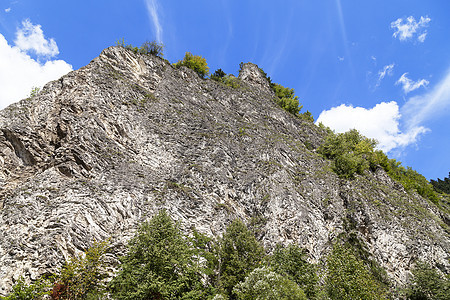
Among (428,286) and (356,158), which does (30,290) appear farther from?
(356,158)

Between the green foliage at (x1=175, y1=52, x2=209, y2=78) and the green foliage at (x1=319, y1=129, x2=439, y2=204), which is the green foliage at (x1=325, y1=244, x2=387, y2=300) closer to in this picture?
the green foliage at (x1=319, y1=129, x2=439, y2=204)

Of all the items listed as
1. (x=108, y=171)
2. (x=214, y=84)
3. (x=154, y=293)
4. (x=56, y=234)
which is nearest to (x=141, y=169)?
(x=108, y=171)

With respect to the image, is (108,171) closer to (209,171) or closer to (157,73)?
(209,171)

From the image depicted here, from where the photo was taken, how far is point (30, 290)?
15922mm

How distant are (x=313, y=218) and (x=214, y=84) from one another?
36168mm

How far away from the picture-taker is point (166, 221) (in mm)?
22469

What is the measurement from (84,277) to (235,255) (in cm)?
1261

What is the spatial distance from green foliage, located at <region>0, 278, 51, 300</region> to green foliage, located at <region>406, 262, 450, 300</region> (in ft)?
110

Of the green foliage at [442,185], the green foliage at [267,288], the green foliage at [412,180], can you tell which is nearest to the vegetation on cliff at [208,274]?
the green foliage at [267,288]

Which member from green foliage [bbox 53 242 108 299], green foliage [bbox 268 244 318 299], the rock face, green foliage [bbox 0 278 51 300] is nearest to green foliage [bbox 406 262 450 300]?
the rock face

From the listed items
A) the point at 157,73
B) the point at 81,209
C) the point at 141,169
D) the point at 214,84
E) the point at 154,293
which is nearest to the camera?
the point at 154,293

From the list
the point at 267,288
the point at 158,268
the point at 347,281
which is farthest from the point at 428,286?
the point at 158,268

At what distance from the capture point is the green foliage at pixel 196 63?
193ft

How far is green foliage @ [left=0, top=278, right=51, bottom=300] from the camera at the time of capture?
1561 cm
